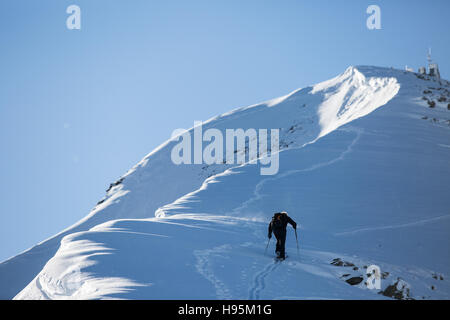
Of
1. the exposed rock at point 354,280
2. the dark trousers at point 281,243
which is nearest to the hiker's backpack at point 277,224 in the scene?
the dark trousers at point 281,243

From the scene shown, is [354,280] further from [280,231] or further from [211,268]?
[211,268]

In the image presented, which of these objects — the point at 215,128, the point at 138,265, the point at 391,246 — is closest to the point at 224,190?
the point at 391,246

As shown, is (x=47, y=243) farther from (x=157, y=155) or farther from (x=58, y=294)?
(x=58, y=294)

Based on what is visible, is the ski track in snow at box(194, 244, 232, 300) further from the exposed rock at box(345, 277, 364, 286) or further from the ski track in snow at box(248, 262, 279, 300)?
the exposed rock at box(345, 277, 364, 286)

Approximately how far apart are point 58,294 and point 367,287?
795 centimetres

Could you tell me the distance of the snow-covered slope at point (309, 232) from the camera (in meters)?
8.55

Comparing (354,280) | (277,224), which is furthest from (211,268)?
(354,280)

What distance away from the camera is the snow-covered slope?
855 centimetres

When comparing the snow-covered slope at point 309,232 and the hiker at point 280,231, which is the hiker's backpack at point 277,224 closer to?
the hiker at point 280,231

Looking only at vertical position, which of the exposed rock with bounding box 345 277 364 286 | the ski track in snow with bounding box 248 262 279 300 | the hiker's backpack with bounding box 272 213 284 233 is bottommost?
the exposed rock with bounding box 345 277 364 286

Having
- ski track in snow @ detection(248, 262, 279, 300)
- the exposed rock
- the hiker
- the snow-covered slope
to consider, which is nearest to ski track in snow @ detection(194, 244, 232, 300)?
the snow-covered slope

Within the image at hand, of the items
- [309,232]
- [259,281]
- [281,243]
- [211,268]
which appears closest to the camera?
[259,281]

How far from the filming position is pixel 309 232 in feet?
50.4
